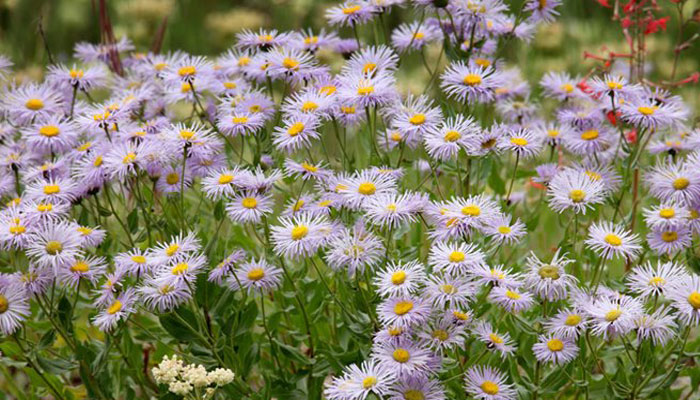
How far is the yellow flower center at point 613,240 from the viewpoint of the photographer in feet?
5.08

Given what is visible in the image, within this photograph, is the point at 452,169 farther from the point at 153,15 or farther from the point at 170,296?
the point at 153,15

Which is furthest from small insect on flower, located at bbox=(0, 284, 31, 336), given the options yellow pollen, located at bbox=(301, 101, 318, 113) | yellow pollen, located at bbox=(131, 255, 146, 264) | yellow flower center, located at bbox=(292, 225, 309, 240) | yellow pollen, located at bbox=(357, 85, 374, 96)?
yellow pollen, located at bbox=(357, 85, 374, 96)

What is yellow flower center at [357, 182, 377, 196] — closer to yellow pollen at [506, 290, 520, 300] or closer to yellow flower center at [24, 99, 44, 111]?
yellow pollen at [506, 290, 520, 300]

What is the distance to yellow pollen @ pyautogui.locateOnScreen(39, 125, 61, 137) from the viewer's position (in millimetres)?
1904

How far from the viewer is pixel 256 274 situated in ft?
5.50

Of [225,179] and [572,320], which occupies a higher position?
[225,179]

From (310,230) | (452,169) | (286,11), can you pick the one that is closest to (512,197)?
(452,169)

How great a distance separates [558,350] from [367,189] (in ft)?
1.43

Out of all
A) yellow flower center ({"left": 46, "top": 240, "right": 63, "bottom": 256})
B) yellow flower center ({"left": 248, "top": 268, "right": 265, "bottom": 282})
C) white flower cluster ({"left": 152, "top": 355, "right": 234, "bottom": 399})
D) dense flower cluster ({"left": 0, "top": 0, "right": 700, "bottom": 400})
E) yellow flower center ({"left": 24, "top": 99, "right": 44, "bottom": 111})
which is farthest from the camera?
yellow flower center ({"left": 24, "top": 99, "right": 44, "bottom": 111})

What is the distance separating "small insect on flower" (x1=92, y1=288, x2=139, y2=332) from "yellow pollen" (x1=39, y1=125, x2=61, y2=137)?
48cm

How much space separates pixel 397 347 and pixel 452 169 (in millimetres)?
635

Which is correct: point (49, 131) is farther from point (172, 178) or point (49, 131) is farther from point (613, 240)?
point (613, 240)

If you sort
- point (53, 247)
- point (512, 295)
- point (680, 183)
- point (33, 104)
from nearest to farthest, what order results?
point (512, 295) < point (53, 247) < point (680, 183) < point (33, 104)

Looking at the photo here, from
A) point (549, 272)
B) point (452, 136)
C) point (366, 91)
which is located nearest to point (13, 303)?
point (366, 91)
